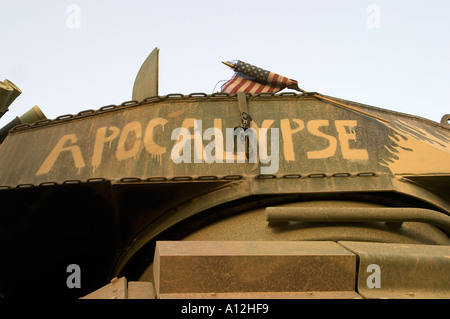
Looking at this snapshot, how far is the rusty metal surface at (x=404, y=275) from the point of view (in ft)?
10.3

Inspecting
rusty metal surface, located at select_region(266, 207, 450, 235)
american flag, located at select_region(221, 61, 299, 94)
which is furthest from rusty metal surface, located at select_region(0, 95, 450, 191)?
american flag, located at select_region(221, 61, 299, 94)

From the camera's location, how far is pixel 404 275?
3.21 meters

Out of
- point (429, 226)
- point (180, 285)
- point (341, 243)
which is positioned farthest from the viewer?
point (429, 226)

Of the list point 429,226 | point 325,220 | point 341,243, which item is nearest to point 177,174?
point 325,220

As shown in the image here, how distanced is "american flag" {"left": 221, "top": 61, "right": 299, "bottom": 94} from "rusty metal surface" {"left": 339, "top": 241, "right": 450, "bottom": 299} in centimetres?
324

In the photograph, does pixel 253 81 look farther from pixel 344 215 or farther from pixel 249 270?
pixel 249 270

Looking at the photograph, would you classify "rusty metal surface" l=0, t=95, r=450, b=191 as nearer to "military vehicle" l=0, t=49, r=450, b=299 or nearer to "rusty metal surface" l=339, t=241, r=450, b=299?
"military vehicle" l=0, t=49, r=450, b=299

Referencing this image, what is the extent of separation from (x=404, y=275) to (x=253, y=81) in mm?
3818

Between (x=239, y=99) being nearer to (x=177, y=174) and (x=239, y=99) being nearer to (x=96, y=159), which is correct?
(x=177, y=174)

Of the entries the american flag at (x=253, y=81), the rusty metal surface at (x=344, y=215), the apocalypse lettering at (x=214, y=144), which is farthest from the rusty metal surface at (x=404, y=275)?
the american flag at (x=253, y=81)

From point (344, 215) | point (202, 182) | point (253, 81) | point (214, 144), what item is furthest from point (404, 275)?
point (253, 81)

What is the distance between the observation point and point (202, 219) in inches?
184

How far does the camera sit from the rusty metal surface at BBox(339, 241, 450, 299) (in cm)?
315
